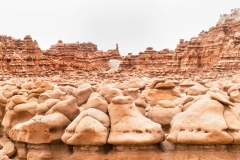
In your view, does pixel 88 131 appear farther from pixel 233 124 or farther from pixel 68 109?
pixel 233 124

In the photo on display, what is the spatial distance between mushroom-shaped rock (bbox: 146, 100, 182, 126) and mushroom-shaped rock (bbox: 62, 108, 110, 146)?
799mm

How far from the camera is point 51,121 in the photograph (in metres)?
5.01

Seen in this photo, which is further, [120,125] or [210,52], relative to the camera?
[210,52]

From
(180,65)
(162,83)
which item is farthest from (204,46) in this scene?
(162,83)

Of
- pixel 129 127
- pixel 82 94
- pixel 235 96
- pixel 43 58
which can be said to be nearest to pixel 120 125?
pixel 129 127

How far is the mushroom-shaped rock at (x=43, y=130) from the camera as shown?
4.90 meters

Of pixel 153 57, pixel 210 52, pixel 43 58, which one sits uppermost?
pixel 210 52

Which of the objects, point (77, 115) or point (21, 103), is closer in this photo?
point (77, 115)

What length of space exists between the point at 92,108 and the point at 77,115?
0.41 m

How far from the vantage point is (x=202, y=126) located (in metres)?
4.33

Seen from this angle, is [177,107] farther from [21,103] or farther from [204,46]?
[204,46]

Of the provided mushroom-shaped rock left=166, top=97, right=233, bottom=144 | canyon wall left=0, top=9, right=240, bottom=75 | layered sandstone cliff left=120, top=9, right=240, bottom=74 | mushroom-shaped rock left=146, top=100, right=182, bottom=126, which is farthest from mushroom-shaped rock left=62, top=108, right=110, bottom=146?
layered sandstone cliff left=120, top=9, right=240, bottom=74

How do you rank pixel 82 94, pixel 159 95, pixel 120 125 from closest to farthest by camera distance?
pixel 120 125, pixel 82 94, pixel 159 95

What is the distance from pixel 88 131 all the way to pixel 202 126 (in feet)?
5.07
